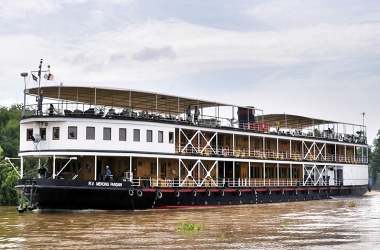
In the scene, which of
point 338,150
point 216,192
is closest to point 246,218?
point 216,192

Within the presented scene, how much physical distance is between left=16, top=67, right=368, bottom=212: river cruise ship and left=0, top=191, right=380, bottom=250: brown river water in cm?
155

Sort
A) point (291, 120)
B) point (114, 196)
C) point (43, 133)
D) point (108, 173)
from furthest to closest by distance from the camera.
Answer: point (291, 120)
point (43, 133)
point (108, 173)
point (114, 196)

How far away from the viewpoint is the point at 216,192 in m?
35.6

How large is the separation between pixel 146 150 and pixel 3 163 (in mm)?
18738

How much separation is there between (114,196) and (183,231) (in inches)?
377

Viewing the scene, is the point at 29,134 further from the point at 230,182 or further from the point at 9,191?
the point at 230,182

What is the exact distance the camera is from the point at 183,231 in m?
20.8

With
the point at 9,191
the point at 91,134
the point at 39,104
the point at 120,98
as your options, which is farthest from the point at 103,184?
the point at 9,191

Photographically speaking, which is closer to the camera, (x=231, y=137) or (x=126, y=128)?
(x=126, y=128)

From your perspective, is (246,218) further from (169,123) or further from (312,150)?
(312,150)

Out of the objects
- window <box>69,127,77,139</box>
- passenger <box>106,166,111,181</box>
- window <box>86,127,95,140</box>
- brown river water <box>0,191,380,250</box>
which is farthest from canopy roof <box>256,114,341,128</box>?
window <box>69,127,77,139</box>

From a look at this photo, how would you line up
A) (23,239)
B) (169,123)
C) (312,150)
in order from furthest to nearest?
(312,150), (169,123), (23,239)

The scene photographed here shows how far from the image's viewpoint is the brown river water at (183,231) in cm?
1717

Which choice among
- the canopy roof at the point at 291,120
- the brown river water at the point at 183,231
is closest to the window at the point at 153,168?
the brown river water at the point at 183,231
